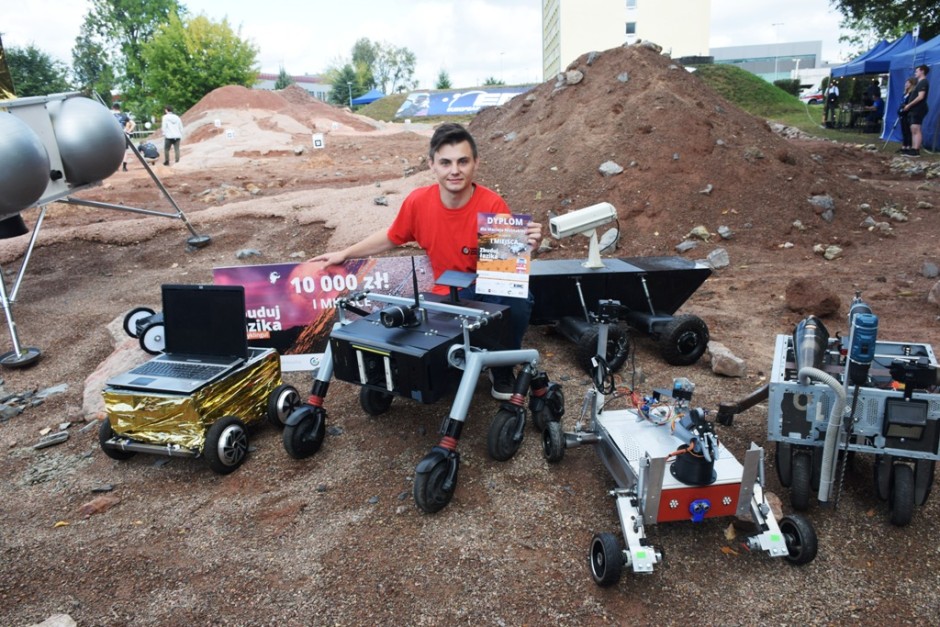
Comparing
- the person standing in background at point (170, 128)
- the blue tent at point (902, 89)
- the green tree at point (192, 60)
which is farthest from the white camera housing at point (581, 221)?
the green tree at point (192, 60)

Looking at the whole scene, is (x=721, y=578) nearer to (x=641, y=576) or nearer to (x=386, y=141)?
(x=641, y=576)

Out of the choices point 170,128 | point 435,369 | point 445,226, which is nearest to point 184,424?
point 435,369

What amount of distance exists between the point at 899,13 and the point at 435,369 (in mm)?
25951

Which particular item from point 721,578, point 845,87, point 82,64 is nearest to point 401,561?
point 721,578

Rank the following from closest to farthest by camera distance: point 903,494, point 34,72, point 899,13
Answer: point 903,494 → point 899,13 → point 34,72

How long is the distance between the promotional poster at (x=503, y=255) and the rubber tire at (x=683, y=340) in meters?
1.68

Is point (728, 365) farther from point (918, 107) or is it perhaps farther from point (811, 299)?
point (918, 107)

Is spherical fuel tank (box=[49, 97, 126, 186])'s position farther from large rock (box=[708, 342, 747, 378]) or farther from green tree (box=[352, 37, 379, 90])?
green tree (box=[352, 37, 379, 90])

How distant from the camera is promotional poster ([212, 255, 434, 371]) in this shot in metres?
4.84

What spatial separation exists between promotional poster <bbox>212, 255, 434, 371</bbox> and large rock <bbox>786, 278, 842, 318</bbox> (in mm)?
3616

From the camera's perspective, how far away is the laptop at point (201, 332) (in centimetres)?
380

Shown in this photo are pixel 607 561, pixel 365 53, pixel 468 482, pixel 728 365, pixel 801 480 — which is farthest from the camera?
pixel 365 53

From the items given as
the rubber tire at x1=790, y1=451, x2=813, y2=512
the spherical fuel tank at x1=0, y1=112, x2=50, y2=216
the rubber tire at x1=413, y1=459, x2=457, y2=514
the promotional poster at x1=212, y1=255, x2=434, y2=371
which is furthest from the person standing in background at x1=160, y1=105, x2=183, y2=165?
the rubber tire at x1=790, y1=451, x2=813, y2=512

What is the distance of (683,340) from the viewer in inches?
187
